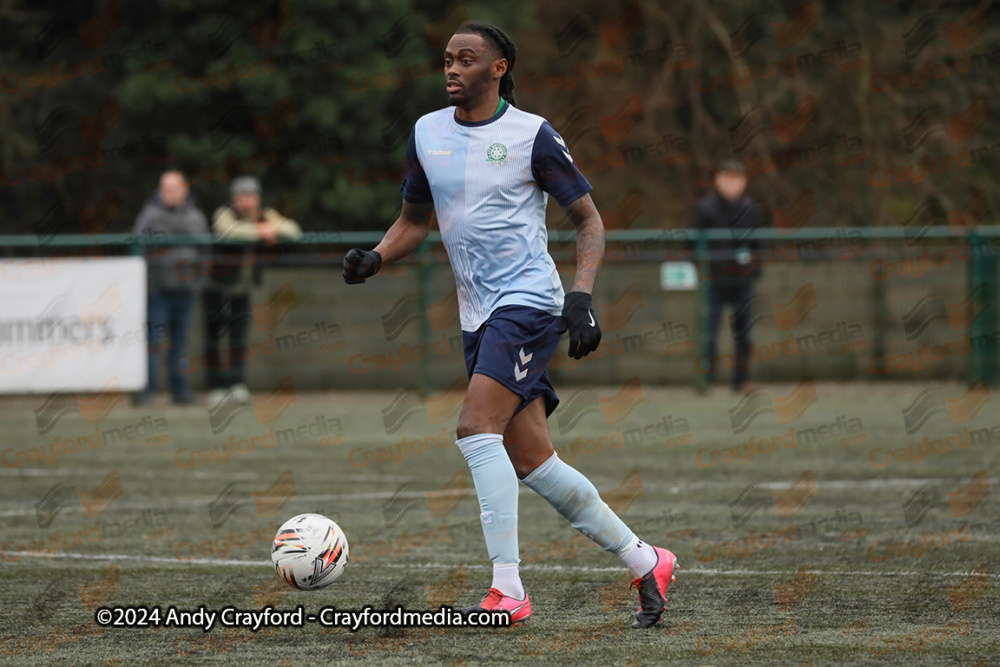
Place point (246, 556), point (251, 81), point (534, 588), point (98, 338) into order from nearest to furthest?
point (534, 588)
point (246, 556)
point (98, 338)
point (251, 81)

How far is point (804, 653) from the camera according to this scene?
15.9 feet

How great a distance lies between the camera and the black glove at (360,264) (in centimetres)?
564

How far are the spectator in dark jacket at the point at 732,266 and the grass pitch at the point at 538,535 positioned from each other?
2.03 meters

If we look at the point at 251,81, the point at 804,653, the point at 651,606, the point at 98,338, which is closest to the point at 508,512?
the point at 651,606

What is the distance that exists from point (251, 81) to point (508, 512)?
1817 centimetres

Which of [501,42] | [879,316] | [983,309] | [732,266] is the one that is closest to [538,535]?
[501,42]

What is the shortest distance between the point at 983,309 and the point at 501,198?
489 inches

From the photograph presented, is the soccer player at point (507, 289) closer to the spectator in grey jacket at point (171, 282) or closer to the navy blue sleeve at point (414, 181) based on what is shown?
the navy blue sleeve at point (414, 181)

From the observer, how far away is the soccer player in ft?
17.7

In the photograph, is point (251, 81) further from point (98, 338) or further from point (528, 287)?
point (528, 287)

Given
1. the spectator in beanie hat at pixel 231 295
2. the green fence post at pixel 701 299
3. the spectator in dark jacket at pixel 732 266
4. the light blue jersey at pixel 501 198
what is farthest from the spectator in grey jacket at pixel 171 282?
the light blue jersey at pixel 501 198

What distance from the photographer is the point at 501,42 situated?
570 centimetres

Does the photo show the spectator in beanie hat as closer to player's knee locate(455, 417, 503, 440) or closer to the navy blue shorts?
the navy blue shorts

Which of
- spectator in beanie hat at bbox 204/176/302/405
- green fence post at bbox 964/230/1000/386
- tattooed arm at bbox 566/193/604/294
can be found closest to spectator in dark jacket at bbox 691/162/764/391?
green fence post at bbox 964/230/1000/386
